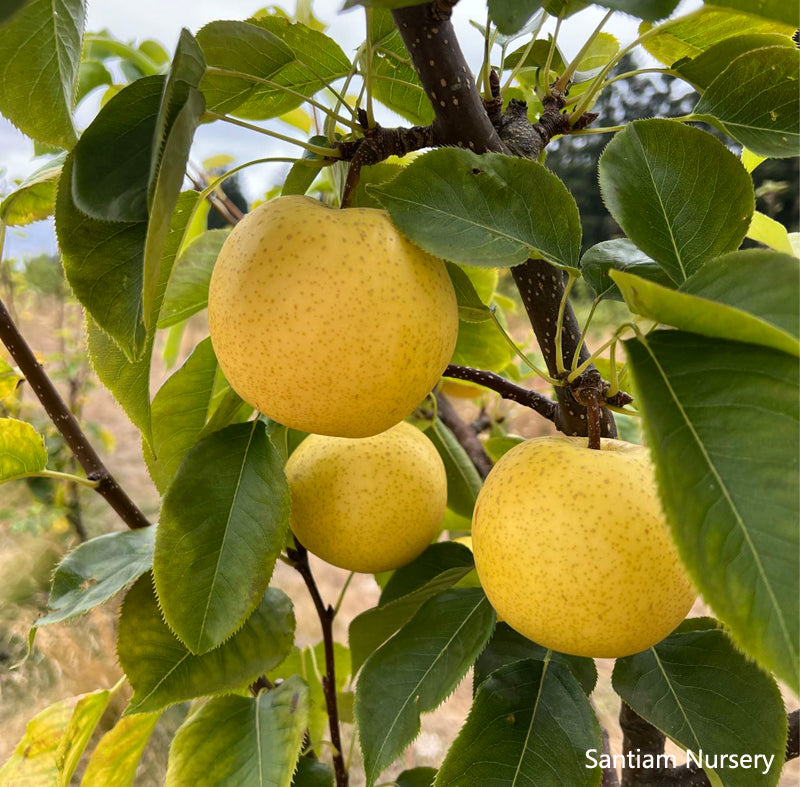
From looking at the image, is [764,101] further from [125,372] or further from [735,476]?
[125,372]

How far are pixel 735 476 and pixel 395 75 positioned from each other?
0.47 meters

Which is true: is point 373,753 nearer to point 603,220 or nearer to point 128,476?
point 128,476

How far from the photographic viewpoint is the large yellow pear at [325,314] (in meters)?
0.38

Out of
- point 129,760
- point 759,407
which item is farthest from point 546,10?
point 129,760

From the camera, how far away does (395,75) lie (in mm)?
613

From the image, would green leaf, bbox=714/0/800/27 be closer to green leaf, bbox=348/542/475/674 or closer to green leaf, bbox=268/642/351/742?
green leaf, bbox=348/542/475/674

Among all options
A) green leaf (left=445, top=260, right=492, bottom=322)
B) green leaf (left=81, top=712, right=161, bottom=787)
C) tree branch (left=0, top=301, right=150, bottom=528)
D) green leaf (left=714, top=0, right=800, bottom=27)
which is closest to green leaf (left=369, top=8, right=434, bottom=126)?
green leaf (left=445, top=260, right=492, bottom=322)

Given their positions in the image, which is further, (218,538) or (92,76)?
(92,76)

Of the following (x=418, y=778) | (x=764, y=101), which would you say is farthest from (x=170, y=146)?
(x=418, y=778)

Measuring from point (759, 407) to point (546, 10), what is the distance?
354mm

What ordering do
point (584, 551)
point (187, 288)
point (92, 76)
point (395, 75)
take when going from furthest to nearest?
point (92, 76) < point (187, 288) < point (395, 75) < point (584, 551)

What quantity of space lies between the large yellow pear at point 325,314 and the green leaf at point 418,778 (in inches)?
19.9

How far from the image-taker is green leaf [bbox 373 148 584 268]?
40 centimetres

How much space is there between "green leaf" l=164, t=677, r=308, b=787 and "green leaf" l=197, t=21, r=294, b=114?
0.49m
